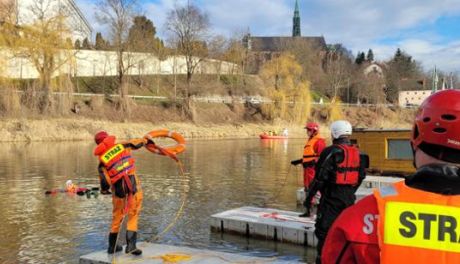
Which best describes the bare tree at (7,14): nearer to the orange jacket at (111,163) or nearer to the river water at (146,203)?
the river water at (146,203)

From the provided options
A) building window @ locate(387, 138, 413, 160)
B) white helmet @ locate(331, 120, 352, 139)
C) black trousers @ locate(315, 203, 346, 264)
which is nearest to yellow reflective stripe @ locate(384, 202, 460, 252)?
black trousers @ locate(315, 203, 346, 264)

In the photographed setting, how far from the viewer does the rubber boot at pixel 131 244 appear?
8852 millimetres

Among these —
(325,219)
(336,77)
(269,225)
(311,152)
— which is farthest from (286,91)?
(325,219)

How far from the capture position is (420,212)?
2.15 metres

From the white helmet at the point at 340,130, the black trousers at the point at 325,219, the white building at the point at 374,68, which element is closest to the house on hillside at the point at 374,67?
the white building at the point at 374,68

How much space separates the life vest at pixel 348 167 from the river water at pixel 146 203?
3.33 m

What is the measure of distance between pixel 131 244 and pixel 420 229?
7.43 metres

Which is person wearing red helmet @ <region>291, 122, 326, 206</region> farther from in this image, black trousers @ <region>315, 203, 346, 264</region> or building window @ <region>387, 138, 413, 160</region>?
building window @ <region>387, 138, 413, 160</region>

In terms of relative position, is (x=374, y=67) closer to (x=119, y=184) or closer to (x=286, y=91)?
(x=286, y=91)

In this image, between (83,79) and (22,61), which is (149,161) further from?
(83,79)

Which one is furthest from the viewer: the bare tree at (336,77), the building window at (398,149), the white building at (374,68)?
the white building at (374,68)

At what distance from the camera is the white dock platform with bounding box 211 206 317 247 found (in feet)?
35.8

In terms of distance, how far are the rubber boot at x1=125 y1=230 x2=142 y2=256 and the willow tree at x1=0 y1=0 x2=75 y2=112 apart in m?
41.6

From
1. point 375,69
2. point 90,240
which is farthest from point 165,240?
point 375,69
